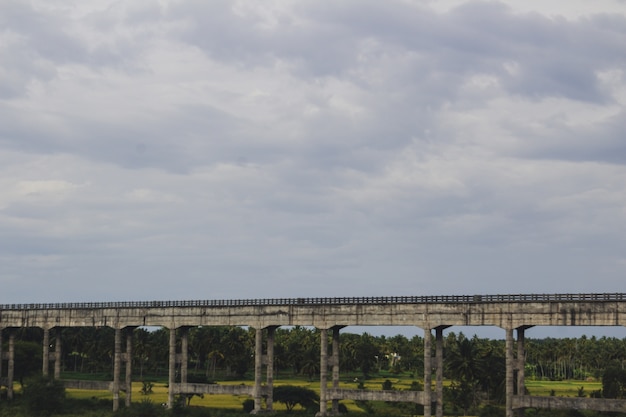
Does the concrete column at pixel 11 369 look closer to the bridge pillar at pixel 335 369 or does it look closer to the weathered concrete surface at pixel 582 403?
the bridge pillar at pixel 335 369

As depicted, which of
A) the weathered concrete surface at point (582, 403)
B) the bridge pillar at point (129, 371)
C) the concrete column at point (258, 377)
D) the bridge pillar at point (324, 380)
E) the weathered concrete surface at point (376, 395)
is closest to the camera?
the weathered concrete surface at point (582, 403)

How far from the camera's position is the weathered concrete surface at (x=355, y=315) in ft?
230

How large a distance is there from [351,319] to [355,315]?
65cm

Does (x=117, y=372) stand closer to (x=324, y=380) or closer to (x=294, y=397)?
(x=294, y=397)

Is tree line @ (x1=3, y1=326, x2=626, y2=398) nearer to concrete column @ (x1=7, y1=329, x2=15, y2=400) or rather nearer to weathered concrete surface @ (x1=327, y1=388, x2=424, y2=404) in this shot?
concrete column @ (x1=7, y1=329, x2=15, y2=400)

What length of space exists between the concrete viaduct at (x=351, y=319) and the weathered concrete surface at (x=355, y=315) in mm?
92

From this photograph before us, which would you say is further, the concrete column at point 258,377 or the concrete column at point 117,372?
the concrete column at point 117,372

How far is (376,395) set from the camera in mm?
80000

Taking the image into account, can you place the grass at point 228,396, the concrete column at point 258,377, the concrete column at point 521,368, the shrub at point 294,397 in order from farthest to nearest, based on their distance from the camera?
the grass at point 228,396 < the shrub at point 294,397 < the concrete column at point 258,377 < the concrete column at point 521,368

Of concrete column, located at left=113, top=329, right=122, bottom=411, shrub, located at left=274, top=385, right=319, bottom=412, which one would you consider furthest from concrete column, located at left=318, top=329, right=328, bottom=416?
concrete column, located at left=113, top=329, right=122, bottom=411

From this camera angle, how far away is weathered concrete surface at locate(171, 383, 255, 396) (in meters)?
88.2

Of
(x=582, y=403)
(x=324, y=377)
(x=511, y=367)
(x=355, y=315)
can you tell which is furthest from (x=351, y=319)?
(x=582, y=403)

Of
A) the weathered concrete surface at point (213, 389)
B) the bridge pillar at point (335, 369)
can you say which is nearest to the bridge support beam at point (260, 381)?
the weathered concrete surface at point (213, 389)

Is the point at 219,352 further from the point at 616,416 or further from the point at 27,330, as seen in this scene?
the point at 616,416
